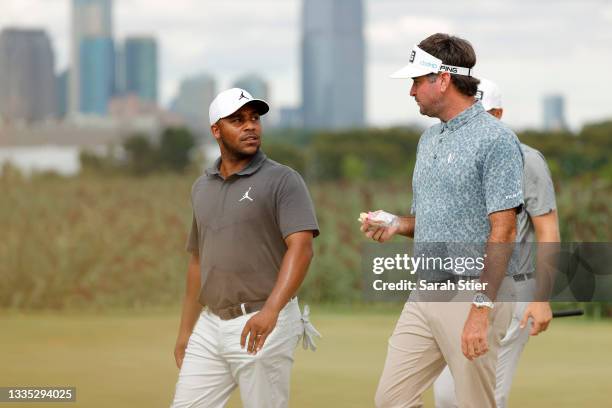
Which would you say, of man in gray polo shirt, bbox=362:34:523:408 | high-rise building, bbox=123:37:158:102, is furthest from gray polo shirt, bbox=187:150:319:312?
high-rise building, bbox=123:37:158:102

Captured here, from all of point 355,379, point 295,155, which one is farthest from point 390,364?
point 295,155

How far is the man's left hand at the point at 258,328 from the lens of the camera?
5613 mm

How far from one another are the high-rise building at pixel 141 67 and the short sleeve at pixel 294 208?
179m

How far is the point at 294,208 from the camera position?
5746 millimetres

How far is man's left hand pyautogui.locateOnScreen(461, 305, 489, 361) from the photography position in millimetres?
5203

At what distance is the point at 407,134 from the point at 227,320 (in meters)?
108

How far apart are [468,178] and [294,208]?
876 millimetres

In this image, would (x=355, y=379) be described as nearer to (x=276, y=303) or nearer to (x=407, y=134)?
(x=276, y=303)

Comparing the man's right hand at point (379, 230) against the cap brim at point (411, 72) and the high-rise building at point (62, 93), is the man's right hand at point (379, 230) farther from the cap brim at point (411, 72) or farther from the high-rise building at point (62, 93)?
the high-rise building at point (62, 93)

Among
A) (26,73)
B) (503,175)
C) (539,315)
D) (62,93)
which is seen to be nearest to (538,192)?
(539,315)

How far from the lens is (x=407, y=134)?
113 meters

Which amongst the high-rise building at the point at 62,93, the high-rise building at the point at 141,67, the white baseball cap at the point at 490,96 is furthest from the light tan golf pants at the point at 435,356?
the high-rise building at the point at 141,67

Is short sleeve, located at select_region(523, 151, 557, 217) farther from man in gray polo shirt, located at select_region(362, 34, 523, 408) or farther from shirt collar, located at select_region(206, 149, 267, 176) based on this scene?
shirt collar, located at select_region(206, 149, 267, 176)

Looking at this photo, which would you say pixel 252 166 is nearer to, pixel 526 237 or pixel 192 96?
pixel 526 237
